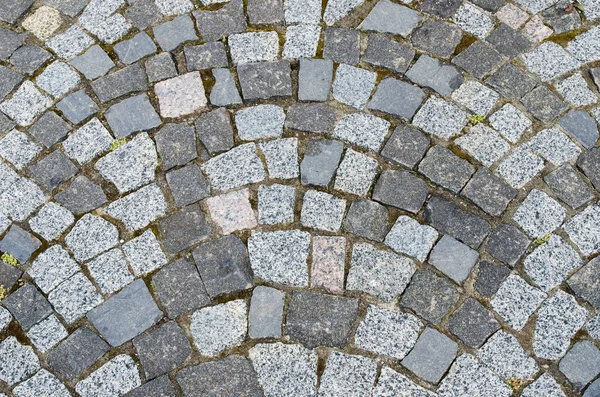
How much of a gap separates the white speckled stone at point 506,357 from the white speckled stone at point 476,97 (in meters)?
1.39

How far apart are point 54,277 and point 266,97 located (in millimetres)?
1645

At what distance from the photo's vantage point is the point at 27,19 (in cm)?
419

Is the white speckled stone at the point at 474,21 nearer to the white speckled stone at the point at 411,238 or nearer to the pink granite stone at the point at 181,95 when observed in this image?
the white speckled stone at the point at 411,238

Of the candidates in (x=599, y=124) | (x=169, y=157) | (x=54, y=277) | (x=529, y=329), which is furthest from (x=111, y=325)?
(x=599, y=124)

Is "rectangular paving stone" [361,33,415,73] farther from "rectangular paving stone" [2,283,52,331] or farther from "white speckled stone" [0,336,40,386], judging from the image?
"white speckled stone" [0,336,40,386]

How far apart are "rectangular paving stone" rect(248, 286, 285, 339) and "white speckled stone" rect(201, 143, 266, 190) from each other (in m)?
0.66

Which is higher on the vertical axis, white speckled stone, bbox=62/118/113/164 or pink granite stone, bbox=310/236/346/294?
white speckled stone, bbox=62/118/113/164

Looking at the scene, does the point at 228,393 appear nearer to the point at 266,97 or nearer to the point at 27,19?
the point at 266,97

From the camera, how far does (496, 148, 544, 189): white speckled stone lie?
11.7ft

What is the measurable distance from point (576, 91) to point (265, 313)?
7.89 ft

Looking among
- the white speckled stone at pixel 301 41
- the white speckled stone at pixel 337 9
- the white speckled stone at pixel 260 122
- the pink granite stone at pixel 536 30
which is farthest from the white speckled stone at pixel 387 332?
the pink granite stone at pixel 536 30

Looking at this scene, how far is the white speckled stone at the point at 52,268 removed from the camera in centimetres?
338

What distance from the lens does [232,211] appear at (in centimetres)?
348

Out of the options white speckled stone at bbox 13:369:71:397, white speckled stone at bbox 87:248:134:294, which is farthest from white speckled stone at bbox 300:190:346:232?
white speckled stone at bbox 13:369:71:397
